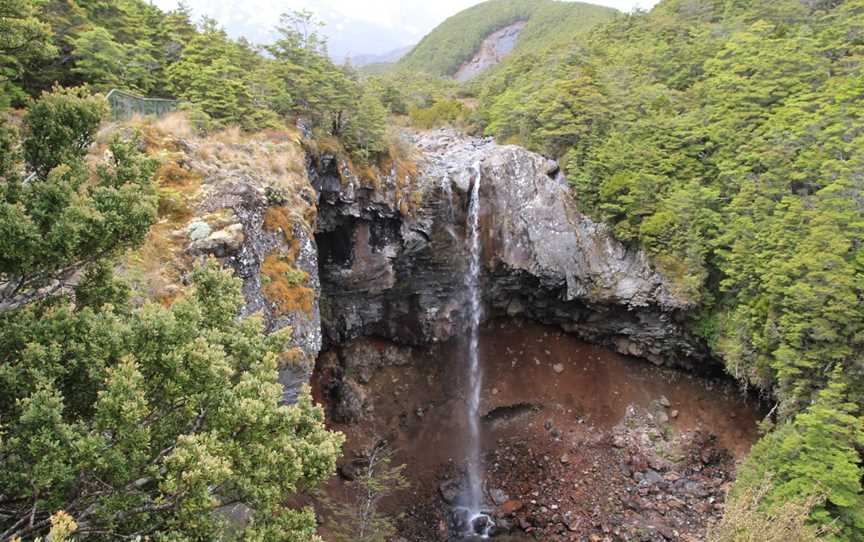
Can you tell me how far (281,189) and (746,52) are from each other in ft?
71.4

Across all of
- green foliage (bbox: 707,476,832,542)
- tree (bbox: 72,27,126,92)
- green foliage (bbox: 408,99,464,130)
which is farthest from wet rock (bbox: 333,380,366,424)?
green foliage (bbox: 408,99,464,130)

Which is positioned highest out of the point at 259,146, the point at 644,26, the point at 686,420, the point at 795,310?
the point at 644,26

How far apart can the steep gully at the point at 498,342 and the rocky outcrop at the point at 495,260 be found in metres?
0.06

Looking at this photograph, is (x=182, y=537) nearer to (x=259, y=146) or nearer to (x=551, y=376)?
A: (x=259, y=146)

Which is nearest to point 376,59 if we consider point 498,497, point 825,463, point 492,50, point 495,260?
point 492,50

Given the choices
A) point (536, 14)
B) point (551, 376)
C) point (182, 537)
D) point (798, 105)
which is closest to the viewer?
point (182, 537)

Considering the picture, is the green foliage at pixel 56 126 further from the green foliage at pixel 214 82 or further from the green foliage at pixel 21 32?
the green foliage at pixel 214 82

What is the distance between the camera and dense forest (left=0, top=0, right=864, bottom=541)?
506 cm

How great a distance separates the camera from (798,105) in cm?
1834

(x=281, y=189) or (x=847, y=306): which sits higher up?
(x=281, y=189)

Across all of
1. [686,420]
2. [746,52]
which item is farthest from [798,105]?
[686,420]

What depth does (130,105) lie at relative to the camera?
1340 cm

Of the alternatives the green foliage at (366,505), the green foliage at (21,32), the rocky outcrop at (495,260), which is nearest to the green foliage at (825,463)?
the rocky outcrop at (495,260)

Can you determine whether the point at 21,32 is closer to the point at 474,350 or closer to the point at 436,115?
the point at 474,350
